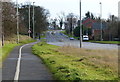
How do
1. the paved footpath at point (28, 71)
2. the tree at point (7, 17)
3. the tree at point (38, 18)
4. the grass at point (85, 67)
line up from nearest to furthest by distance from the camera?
the grass at point (85, 67), the paved footpath at point (28, 71), the tree at point (7, 17), the tree at point (38, 18)

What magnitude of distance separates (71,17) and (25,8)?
4313 centimetres

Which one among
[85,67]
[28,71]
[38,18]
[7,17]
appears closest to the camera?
[28,71]

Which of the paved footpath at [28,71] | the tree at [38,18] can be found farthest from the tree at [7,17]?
the tree at [38,18]

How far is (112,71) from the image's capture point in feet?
43.4

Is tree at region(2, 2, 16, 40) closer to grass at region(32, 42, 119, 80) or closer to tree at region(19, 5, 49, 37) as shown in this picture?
grass at region(32, 42, 119, 80)

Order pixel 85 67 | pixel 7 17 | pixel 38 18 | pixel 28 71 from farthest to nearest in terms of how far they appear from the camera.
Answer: pixel 38 18 < pixel 7 17 < pixel 85 67 < pixel 28 71

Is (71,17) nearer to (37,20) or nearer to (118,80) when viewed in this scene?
(37,20)

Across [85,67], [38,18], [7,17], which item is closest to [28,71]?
[85,67]

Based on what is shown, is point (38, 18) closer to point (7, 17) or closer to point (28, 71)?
point (7, 17)

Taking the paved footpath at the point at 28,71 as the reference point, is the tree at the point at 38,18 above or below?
above

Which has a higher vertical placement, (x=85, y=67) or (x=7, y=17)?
(x=7, y=17)

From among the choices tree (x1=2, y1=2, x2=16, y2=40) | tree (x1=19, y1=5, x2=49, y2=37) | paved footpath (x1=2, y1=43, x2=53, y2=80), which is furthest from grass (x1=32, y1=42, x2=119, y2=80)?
tree (x1=19, y1=5, x2=49, y2=37)

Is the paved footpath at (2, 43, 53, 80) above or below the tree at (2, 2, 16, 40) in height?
below

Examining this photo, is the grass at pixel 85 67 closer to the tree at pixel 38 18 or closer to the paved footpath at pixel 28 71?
the paved footpath at pixel 28 71
